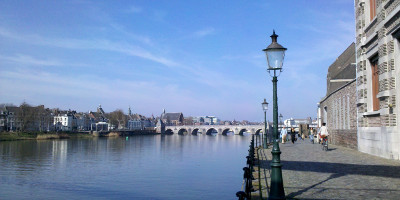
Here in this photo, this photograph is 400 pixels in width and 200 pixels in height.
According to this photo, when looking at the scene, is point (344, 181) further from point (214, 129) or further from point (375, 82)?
point (214, 129)

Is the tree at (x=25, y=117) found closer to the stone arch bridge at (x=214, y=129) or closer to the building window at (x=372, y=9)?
the stone arch bridge at (x=214, y=129)

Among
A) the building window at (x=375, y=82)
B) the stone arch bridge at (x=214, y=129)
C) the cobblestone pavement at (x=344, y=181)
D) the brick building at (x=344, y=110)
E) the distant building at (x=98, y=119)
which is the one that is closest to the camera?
the cobblestone pavement at (x=344, y=181)

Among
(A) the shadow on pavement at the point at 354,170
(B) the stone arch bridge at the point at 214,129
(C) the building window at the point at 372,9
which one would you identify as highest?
(C) the building window at the point at 372,9

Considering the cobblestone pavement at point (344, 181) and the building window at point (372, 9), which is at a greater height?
the building window at point (372, 9)

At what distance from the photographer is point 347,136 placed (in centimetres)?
2492

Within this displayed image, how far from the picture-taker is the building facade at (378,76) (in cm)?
1535

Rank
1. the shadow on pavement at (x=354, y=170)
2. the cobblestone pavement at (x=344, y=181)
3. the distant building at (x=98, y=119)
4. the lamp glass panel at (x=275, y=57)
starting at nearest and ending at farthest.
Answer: the cobblestone pavement at (x=344, y=181) < the lamp glass panel at (x=275, y=57) < the shadow on pavement at (x=354, y=170) < the distant building at (x=98, y=119)

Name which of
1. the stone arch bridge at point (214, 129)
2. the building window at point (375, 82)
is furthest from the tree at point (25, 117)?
the building window at point (375, 82)

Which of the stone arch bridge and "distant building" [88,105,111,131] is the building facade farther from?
"distant building" [88,105,111,131]

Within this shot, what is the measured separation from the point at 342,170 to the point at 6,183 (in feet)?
60.3

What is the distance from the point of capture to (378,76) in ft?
59.3

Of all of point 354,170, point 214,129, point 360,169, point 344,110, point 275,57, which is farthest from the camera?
point 214,129

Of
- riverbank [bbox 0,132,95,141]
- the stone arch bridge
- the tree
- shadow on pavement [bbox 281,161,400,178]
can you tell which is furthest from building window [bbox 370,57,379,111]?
the stone arch bridge

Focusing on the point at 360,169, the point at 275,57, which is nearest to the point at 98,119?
the point at 360,169
